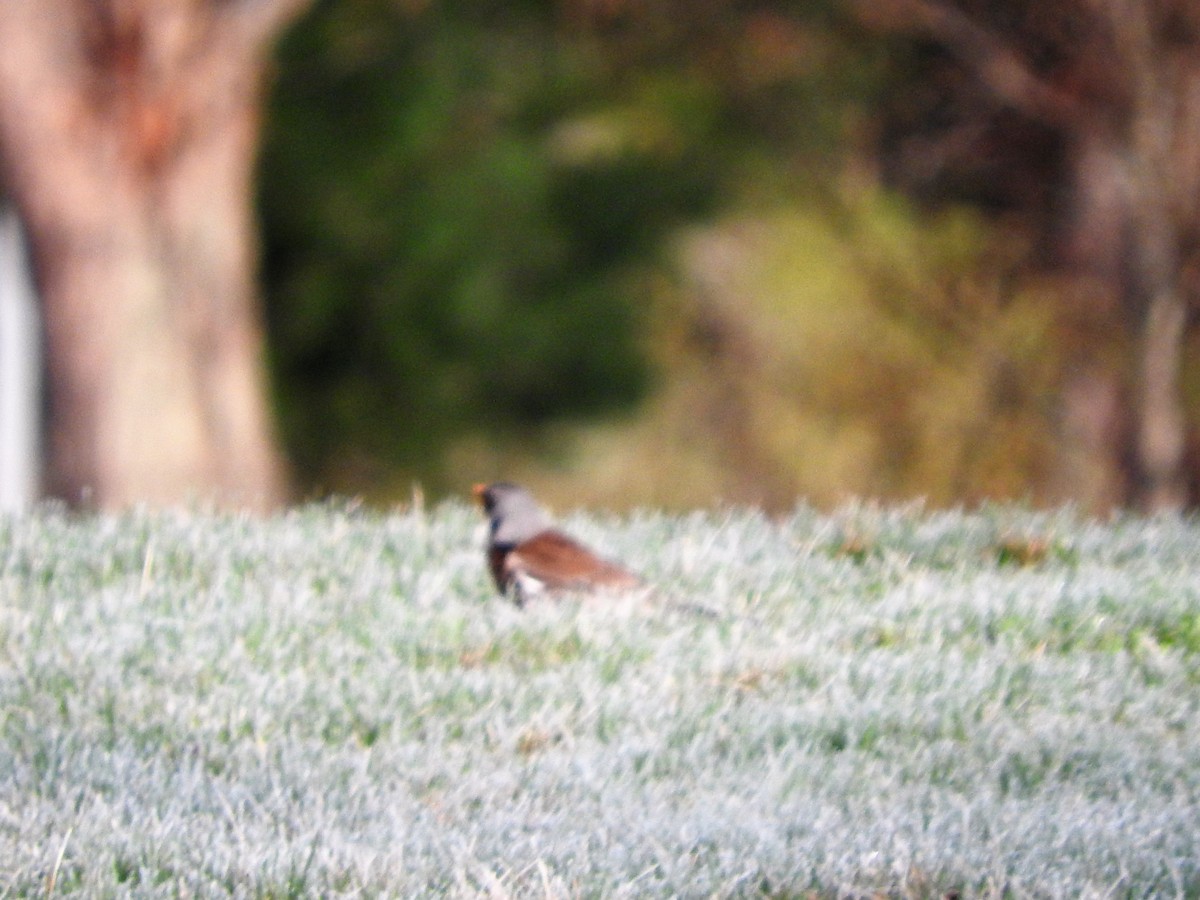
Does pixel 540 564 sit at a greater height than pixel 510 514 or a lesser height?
lesser

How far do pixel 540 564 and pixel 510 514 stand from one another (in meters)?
0.35

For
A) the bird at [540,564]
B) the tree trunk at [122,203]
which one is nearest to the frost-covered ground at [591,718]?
the bird at [540,564]

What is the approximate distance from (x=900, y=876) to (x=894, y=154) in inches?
572

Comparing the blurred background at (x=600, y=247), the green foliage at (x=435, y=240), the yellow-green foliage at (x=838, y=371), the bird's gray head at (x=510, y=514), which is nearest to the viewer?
the bird's gray head at (x=510, y=514)

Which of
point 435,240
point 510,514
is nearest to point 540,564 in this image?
point 510,514

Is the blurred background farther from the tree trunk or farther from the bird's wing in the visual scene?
the bird's wing

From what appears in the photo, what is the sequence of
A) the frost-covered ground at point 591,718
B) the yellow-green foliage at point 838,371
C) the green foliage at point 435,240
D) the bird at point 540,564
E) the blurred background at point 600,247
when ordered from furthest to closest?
1. the yellow-green foliage at point 838,371
2. the green foliage at point 435,240
3. the blurred background at point 600,247
4. the bird at point 540,564
5. the frost-covered ground at point 591,718

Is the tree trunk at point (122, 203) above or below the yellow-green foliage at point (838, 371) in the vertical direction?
below

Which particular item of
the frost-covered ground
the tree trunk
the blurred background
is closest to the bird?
the frost-covered ground

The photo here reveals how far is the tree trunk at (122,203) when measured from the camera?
11273 mm

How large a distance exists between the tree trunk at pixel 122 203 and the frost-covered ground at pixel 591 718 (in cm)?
466

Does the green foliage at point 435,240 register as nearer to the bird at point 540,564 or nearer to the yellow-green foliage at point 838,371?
the yellow-green foliage at point 838,371

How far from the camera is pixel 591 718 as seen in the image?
16.8 ft

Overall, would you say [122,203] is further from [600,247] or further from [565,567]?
[600,247]
